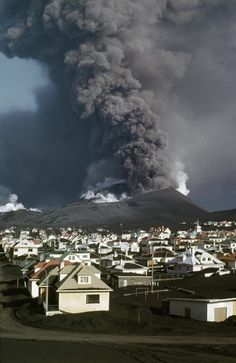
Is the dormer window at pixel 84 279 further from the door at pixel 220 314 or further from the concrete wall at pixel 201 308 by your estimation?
the door at pixel 220 314

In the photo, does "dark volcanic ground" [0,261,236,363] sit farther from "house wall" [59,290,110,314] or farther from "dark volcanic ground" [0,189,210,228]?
"dark volcanic ground" [0,189,210,228]

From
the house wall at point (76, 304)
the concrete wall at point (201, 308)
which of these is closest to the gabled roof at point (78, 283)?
the house wall at point (76, 304)

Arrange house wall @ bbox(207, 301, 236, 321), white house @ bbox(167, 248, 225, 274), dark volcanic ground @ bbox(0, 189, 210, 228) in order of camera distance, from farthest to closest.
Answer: dark volcanic ground @ bbox(0, 189, 210, 228) < white house @ bbox(167, 248, 225, 274) < house wall @ bbox(207, 301, 236, 321)

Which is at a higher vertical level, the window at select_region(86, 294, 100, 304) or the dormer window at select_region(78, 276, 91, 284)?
the dormer window at select_region(78, 276, 91, 284)

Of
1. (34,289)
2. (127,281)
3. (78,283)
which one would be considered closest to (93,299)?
(78,283)

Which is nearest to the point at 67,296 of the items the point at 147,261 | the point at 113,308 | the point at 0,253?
the point at 113,308

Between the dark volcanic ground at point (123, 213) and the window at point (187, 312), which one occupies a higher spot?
the dark volcanic ground at point (123, 213)

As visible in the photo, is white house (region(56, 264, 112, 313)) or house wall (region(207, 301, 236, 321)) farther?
white house (region(56, 264, 112, 313))

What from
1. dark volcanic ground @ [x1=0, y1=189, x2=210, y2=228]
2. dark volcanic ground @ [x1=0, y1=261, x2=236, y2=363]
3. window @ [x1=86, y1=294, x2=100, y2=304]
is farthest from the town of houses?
dark volcanic ground @ [x1=0, y1=189, x2=210, y2=228]
